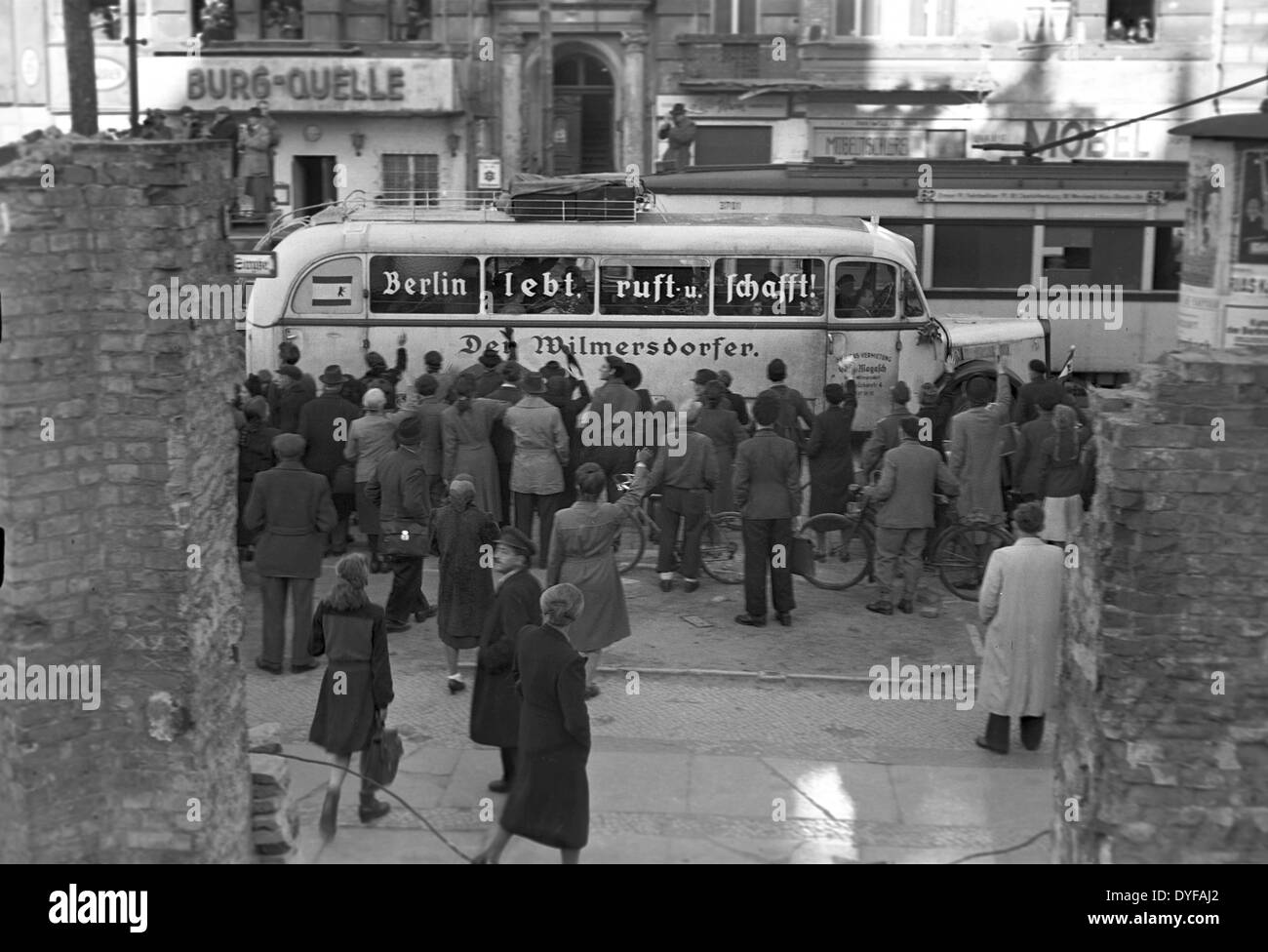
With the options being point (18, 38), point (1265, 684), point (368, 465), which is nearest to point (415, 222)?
point (368, 465)

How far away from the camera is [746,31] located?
2944 centimetres

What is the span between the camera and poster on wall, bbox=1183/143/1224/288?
6.66m

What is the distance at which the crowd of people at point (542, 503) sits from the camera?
28.6 feet

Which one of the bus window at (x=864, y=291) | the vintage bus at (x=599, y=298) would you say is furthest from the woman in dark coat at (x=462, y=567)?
the bus window at (x=864, y=291)

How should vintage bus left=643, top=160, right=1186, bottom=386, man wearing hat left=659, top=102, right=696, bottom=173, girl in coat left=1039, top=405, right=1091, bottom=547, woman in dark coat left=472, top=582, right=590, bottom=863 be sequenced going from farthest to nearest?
1. man wearing hat left=659, top=102, right=696, bottom=173
2. vintage bus left=643, top=160, right=1186, bottom=386
3. girl in coat left=1039, top=405, right=1091, bottom=547
4. woman in dark coat left=472, top=582, right=590, bottom=863

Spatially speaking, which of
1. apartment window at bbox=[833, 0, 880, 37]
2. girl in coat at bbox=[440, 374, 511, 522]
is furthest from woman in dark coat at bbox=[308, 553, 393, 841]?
apartment window at bbox=[833, 0, 880, 37]

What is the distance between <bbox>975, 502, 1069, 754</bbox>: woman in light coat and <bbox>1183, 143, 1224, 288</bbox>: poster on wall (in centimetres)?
335

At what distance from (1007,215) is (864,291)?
4.00 m

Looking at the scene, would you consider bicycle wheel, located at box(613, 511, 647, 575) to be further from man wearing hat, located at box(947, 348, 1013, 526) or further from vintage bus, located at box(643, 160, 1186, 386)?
vintage bus, located at box(643, 160, 1186, 386)

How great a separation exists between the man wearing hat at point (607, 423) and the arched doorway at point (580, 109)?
16.9 m

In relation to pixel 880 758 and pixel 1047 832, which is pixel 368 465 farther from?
pixel 1047 832

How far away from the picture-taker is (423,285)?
17.3 m
